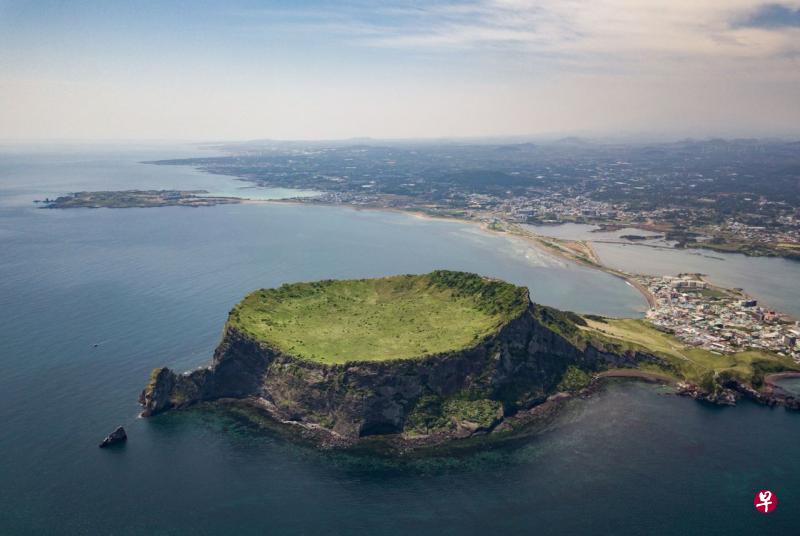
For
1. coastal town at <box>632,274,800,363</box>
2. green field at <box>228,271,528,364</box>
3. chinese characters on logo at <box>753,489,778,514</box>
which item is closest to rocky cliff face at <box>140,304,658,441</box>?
green field at <box>228,271,528,364</box>

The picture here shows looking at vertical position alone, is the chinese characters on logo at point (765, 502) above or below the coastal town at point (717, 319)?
below

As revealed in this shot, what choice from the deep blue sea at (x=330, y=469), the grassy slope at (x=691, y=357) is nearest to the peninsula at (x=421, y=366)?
the grassy slope at (x=691, y=357)

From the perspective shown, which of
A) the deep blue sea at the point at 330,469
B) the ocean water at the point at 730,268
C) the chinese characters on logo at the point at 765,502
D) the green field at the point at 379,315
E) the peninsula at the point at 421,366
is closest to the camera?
the deep blue sea at the point at 330,469

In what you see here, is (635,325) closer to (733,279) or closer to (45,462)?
(733,279)

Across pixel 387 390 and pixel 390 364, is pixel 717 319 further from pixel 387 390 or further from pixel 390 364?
Result: pixel 387 390

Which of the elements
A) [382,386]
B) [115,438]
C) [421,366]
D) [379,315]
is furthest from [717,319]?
[115,438]

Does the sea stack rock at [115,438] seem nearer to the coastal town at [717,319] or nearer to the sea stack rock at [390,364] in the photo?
the sea stack rock at [390,364]

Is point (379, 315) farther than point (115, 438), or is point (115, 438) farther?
point (379, 315)
